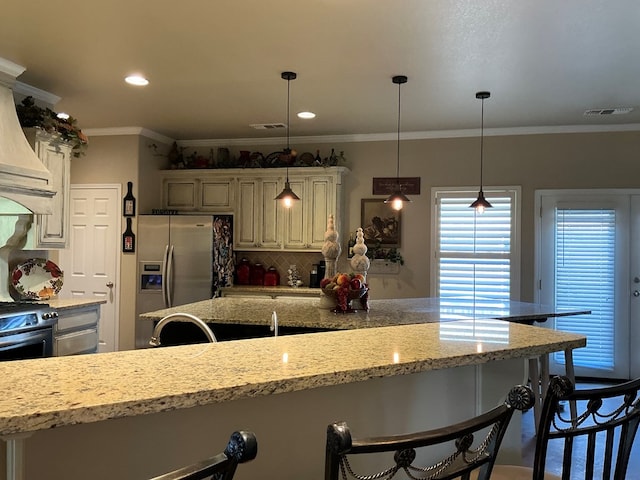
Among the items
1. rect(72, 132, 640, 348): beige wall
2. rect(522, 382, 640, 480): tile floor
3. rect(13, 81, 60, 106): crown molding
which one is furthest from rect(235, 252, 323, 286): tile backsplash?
rect(522, 382, 640, 480): tile floor

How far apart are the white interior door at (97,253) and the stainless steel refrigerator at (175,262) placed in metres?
0.36

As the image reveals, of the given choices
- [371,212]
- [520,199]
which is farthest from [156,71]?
[520,199]

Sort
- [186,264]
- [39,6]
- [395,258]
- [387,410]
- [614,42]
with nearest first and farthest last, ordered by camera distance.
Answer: [387,410] < [39,6] < [614,42] < [186,264] < [395,258]

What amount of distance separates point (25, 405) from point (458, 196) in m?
5.24

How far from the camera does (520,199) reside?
5539 millimetres

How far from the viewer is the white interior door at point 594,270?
5.29 metres

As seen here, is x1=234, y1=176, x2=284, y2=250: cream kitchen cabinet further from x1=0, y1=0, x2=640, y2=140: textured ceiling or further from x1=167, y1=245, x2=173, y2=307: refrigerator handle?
x1=0, y1=0, x2=640, y2=140: textured ceiling

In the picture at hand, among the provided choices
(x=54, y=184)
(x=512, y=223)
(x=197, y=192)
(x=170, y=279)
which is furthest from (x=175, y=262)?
(x=512, y=223)

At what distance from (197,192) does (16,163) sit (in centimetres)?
266

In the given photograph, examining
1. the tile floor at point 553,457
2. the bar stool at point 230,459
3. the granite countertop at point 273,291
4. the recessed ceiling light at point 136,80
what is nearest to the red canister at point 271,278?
the granite countertop at point 273,291

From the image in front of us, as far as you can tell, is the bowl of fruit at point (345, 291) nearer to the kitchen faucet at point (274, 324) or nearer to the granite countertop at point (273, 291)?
the kitchen faucet at point (274, 324)

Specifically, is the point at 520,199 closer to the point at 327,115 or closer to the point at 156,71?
the point at 327,115

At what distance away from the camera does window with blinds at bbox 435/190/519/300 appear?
5582mm

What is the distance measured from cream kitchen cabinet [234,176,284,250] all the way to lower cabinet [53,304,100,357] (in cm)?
195
